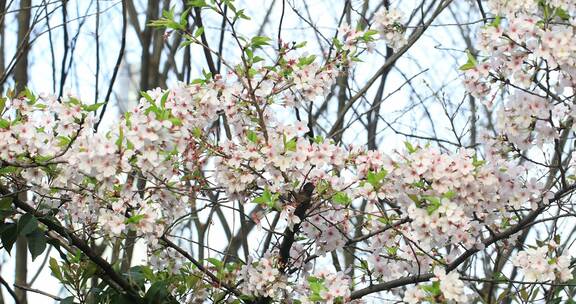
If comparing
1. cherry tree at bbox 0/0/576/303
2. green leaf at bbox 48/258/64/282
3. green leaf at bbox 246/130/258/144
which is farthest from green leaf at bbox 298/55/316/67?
A: green leaf at bbox 48/258/64/282

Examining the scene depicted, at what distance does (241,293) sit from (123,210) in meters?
0.52

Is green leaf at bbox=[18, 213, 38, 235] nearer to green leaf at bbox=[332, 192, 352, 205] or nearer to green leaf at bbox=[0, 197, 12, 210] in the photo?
green leaf at bbox=[0, 197, 12, 210]

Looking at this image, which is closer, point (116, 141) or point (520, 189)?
point (116, 141)

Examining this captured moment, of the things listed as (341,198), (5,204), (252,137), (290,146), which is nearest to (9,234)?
(5,204)

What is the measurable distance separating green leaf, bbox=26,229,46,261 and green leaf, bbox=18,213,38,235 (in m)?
0.04

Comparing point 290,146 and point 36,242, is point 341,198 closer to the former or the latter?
point 290,146

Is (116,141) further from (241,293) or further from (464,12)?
(464,12)

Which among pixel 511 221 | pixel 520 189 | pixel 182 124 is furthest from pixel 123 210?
pixel 511 221

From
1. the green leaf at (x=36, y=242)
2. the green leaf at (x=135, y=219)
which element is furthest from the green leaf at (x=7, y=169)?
the green leaf at (x=135, y=219)

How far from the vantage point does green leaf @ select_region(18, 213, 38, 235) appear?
2.72 meters

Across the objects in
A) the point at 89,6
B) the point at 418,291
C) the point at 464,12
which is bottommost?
the point at 418,291

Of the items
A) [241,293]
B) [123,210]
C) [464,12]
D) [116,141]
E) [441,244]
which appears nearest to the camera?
[116,141]

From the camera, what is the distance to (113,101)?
5824 mm

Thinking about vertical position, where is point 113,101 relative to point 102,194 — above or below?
above
